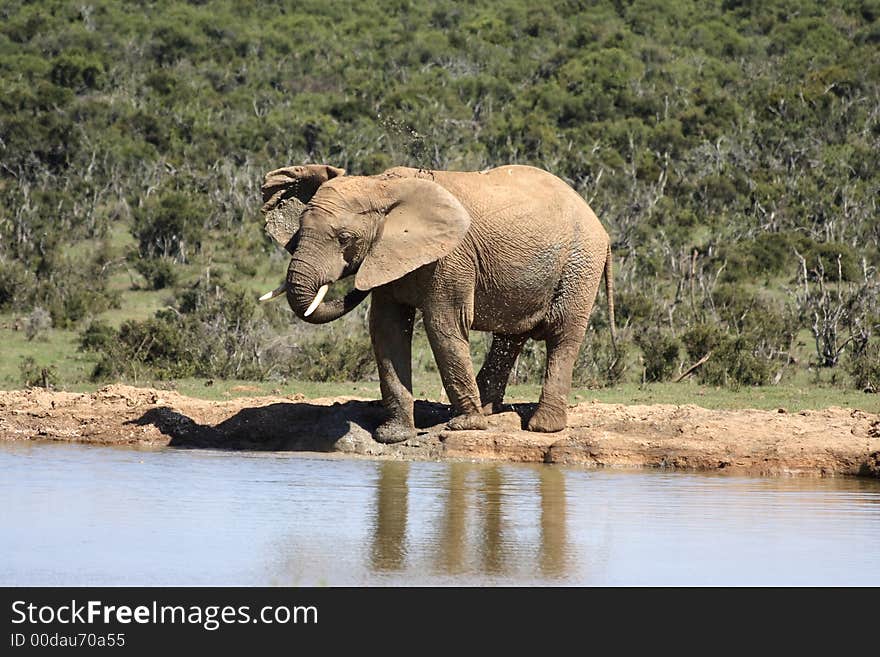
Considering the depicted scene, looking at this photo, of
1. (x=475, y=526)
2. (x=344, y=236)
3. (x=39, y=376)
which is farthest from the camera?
(x=39, y=376)

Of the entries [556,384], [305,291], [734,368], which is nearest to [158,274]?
[734,368]

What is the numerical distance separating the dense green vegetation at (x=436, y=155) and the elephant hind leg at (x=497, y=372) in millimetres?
3846

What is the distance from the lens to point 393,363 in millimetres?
12227

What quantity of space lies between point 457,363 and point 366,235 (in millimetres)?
1232

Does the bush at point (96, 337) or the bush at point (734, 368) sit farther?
the bush at point (96, 337)

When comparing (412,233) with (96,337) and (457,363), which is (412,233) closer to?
(457,363)

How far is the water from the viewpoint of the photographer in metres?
7.79

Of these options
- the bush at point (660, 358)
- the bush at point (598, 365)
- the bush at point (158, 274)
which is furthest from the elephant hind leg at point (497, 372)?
the bush at point (158, 274)

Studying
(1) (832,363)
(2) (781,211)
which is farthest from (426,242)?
(2) (781,211)

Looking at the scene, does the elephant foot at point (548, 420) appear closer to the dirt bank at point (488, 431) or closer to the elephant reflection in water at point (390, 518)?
the dirt bank at point (488, 431)

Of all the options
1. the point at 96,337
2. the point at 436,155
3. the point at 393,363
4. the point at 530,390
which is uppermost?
the point at 436,155

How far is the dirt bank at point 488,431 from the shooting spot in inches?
467

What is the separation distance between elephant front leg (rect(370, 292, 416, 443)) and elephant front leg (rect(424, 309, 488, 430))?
0.25m
